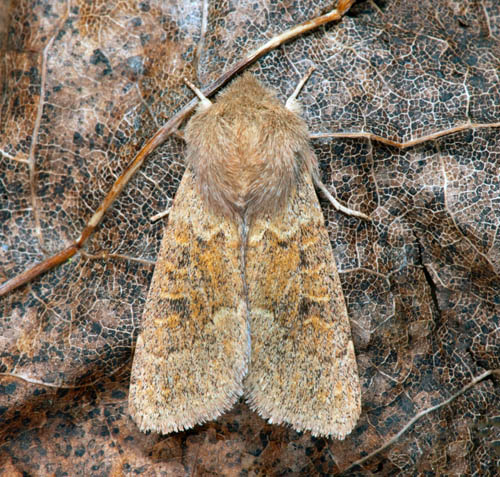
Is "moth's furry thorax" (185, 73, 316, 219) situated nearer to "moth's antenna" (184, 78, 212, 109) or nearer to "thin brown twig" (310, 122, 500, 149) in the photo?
"moth's antenna" (184, 78, 212, 109)

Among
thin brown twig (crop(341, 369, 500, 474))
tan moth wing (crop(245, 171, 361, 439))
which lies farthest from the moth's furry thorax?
thin brown twig (crop(341, 369, 500, 474))

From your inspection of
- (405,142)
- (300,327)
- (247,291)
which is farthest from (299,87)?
(300,327)

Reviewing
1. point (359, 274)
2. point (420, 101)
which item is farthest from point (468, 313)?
point (420, 101)

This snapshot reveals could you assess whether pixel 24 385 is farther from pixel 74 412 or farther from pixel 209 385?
pixel 209 385

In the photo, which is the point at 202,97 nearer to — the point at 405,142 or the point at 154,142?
the point at 154,142

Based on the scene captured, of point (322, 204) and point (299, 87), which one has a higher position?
point (299, 87)

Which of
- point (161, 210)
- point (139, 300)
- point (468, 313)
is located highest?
point (161, 210)
